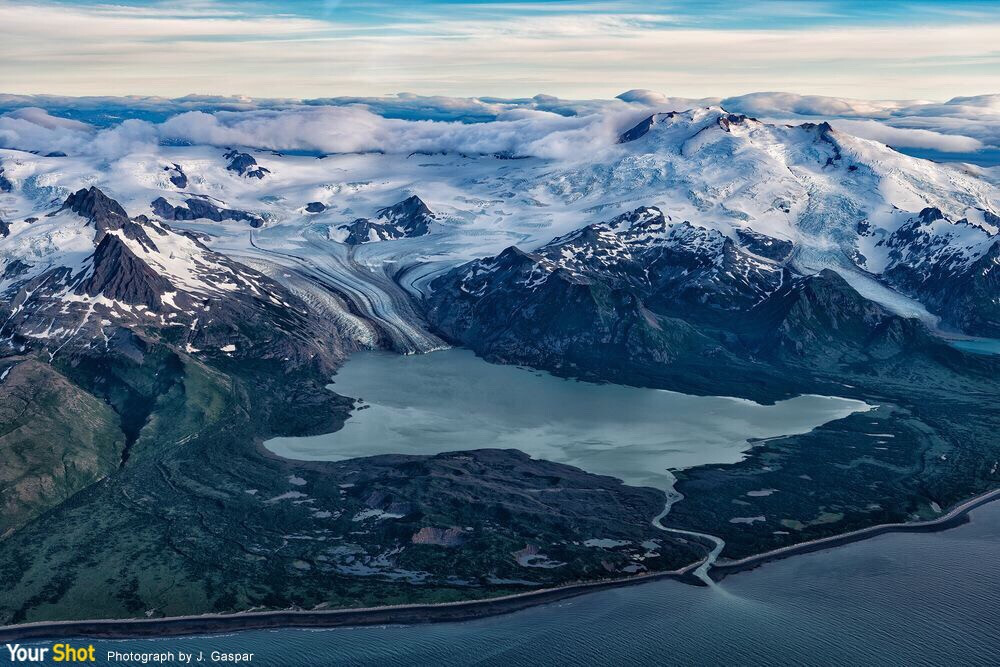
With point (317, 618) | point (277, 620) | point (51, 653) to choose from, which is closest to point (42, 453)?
point (51, 653)

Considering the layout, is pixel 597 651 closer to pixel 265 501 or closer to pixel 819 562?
pixel 819 562

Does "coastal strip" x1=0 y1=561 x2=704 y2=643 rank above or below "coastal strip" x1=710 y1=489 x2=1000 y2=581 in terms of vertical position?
below

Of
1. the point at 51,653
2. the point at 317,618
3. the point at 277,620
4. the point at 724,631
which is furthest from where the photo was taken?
the point at 317,618

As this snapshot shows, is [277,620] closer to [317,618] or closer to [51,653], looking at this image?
[317,618]

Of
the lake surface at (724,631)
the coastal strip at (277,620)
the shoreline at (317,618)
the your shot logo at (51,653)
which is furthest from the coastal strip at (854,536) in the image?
the your shot logo at (51,653)

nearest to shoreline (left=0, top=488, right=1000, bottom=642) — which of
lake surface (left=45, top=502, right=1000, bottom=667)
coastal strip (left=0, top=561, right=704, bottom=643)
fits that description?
coastal strip (left=0, top=561, right=704, bottom=643)

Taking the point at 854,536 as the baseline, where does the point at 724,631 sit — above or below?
above

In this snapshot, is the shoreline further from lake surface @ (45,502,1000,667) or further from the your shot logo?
the your shot logo

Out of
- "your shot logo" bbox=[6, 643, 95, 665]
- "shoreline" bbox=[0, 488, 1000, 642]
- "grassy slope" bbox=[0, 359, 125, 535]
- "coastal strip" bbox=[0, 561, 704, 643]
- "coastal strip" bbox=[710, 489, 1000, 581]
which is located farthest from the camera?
"grassy slope" bbox=[0, 359, 125, 535]
